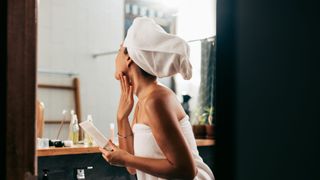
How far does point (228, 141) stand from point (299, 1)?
271mm

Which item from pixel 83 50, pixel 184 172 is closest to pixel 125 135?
pixel 184 172

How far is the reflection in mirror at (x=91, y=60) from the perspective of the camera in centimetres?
393

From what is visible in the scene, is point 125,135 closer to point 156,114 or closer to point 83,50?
point 156,114

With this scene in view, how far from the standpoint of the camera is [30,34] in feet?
3.76

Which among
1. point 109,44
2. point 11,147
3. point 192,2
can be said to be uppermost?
point 192,2

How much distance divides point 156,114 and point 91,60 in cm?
259

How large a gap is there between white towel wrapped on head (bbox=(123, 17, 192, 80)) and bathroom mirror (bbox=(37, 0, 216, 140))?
1.89 m

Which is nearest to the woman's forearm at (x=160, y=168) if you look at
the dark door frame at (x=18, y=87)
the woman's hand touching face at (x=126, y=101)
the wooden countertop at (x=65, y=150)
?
the woman's hand touching face at (x=126, y=101)

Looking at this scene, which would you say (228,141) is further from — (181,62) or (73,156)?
(73,156)

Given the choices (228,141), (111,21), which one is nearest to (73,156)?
(111,21)

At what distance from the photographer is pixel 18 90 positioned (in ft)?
3.68

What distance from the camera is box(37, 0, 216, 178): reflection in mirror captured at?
393cm

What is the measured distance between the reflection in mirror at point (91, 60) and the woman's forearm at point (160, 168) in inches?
66.2

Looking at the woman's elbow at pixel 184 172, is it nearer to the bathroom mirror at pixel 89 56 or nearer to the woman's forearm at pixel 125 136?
the woman's forearm at pixel 125 136
